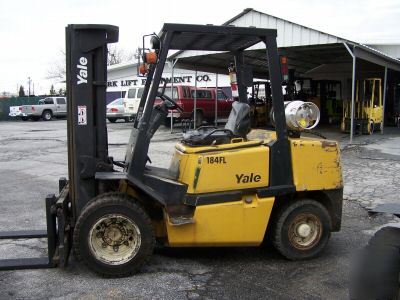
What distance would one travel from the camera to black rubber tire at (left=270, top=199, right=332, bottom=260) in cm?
514

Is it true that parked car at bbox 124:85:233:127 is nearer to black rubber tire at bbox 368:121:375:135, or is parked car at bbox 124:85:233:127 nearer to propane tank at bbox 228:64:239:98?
black rubber tire at bbox 368:121:375:135

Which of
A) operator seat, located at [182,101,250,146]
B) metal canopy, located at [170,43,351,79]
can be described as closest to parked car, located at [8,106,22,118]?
metal canopy, located at [170,43,351,79]

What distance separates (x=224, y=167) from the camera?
4840mm

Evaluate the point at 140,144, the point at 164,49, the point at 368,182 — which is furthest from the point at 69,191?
the point at 368,182

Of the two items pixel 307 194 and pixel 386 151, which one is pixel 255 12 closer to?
pixel 386 151

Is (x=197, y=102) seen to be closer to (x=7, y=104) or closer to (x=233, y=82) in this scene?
(x=233, y=82)

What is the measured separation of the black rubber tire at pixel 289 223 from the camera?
514cm

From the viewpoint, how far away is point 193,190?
4.80 metres

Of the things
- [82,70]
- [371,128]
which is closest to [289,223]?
[82,70]

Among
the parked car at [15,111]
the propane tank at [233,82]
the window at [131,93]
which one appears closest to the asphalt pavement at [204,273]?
the propane tank at [233,82]

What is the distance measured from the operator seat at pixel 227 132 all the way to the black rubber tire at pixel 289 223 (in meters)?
0.94

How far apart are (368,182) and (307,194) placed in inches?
191

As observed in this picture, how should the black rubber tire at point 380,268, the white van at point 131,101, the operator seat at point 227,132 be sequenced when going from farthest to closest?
the white van at point 131,101 → the operator seat at point 227,132 → the black rubber tire at point 380,268

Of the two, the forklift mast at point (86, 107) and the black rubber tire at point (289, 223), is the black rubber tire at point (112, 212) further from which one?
the black rubber tire at point (289, 223)
